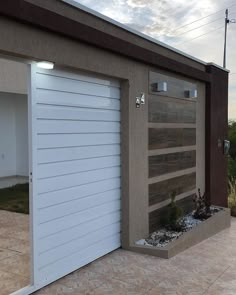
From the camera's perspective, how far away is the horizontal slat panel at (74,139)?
14.5ft

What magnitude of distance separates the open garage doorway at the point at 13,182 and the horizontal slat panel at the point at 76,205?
0.83 m

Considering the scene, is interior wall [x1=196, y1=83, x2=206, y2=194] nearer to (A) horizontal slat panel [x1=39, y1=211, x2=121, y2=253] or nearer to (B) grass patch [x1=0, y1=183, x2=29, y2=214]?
(A) horizontal slat panel [x1=39, y1=211, x2=121, y2=253]

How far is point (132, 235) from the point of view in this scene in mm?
5828

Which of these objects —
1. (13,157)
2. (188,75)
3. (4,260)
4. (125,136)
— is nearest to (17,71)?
(13,157)

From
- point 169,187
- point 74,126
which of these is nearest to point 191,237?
point 169,187

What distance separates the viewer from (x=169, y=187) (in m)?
7.07

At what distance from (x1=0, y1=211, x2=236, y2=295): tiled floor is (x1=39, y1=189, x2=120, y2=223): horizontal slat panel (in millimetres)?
782

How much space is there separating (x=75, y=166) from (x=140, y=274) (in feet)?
5.26

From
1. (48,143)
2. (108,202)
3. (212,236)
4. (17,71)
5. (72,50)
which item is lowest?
(212,236)

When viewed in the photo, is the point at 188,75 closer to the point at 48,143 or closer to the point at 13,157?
the point at 48,143

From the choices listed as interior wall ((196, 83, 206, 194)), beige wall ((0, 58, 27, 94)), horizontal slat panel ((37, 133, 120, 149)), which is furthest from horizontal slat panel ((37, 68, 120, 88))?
beige wall ((0, 58, 27, 94))

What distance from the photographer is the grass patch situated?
845 centimetres

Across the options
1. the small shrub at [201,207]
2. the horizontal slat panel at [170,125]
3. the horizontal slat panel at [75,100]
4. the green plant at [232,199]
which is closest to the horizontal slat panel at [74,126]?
the horizontal slat panel at [75,100]

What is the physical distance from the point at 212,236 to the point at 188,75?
10.3 feet
